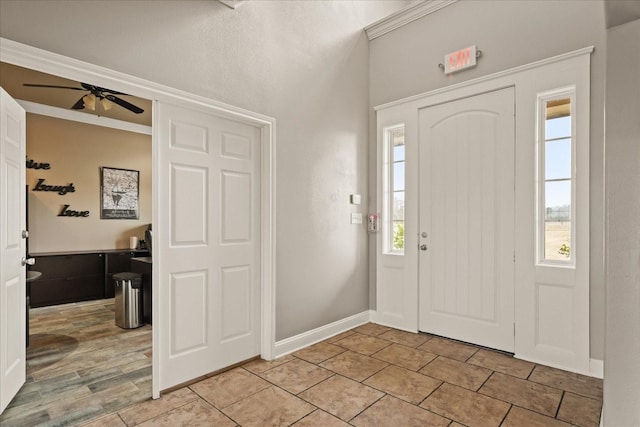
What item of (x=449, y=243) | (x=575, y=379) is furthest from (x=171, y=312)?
(x=575, y=379)

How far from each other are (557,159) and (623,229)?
5.81 ft

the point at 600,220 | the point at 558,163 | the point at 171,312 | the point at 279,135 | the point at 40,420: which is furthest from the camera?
the point at 279,135

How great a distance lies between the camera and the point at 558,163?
3.03m

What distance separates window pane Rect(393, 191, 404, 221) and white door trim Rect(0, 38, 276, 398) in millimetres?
1599

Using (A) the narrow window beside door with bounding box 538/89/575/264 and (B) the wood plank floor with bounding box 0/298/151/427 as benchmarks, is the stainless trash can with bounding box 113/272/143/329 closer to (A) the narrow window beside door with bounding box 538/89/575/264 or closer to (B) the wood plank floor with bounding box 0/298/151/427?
(B) the wood plank floor with bounding box 0/298/151/427

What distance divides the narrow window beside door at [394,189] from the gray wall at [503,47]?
0.19m

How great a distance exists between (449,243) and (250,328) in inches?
84.1

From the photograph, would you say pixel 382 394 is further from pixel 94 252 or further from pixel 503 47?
pixel 94 252

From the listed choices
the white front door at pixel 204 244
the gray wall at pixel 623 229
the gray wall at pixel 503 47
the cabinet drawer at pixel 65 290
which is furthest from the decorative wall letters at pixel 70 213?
the gray wall at pixel 623 229

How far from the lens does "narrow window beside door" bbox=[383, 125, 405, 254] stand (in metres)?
4.12

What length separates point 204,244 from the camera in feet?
9.25

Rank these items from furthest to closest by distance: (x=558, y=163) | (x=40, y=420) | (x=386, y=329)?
1. (x=386, y=329)
2. (x=558, y=163)
3. (x=40, y=420)

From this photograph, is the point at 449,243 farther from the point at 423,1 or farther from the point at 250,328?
the point at 423,1

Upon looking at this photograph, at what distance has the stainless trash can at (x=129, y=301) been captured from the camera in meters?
4.14
